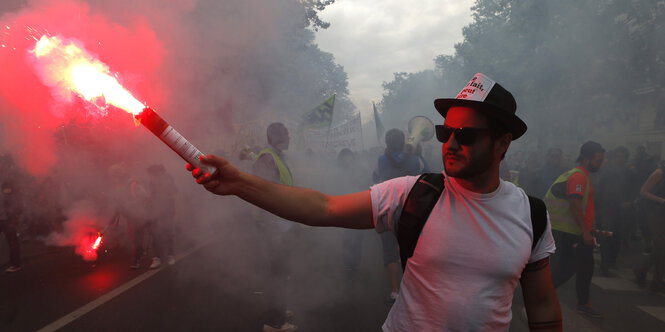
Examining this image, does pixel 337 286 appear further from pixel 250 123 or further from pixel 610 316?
pixel 250 123

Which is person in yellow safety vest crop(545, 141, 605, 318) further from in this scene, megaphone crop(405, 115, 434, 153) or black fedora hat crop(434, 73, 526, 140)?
megaphone crop(405, 115, 434, 153)

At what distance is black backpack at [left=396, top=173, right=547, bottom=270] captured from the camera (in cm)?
142

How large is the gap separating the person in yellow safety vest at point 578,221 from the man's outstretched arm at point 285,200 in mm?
3266

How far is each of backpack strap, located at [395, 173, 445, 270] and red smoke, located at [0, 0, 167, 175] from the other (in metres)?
3.92

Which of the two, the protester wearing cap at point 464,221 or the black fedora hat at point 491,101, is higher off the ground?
the black fedora hat at point 491,101

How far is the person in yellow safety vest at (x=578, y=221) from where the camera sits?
377cm

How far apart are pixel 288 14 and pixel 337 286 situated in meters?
7.61

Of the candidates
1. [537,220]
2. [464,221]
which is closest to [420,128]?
[537,220]

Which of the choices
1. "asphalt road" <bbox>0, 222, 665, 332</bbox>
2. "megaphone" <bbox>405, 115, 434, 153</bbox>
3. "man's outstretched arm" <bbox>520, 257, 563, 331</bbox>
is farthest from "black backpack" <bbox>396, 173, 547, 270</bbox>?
"megaphone" <bbox>405, 115, 434, 153</bbox>

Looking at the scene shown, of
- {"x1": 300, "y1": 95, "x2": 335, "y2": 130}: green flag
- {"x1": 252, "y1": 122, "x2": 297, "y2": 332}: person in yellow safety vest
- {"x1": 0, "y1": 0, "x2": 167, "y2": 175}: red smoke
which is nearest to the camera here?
{"x1": 252, "y1": 122, "x2": 297, "y2": 332}: person in yellow safety vest

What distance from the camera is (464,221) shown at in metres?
1.38

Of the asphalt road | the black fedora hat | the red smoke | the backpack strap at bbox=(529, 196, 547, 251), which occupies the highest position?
the red smoke

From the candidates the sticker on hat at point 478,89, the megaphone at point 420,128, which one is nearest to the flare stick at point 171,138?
the sticker on hat at point 478,89

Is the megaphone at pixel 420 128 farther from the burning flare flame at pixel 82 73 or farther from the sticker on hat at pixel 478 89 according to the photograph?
the sticker on hat at pixel 478 89
